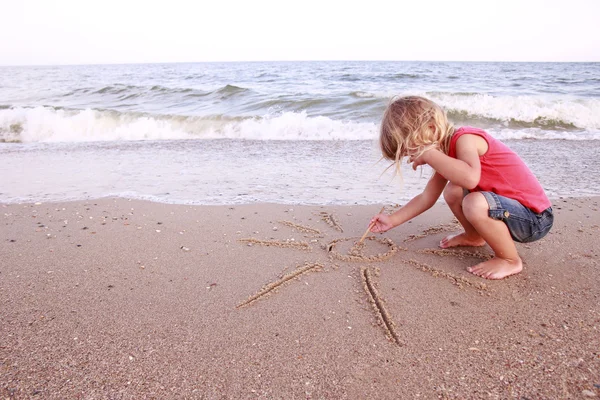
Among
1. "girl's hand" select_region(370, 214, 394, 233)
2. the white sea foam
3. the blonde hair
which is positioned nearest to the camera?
the blonde hair

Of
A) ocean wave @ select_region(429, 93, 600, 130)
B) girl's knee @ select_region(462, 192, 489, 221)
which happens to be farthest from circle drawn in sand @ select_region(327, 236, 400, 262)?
ocean wave @ select_region(429, 93, 600, 130)

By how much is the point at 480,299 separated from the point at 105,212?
3313 mm

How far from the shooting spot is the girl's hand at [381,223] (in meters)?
3.16

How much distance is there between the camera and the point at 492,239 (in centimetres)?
271

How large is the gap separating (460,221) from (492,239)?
46cm

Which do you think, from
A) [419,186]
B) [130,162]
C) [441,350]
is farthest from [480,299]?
[130,162]

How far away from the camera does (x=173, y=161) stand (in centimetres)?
645

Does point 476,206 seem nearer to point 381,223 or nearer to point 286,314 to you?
point 381,223

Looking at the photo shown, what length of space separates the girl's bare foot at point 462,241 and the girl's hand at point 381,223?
0.43 meters

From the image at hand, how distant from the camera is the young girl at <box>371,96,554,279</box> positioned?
261 centimetres

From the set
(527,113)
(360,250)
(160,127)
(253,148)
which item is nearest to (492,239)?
(360,250)

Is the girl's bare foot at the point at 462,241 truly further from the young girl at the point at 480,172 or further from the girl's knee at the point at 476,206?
the girl's knee at the point at 476,206

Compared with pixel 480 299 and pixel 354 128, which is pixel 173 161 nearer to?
pixel 354 128

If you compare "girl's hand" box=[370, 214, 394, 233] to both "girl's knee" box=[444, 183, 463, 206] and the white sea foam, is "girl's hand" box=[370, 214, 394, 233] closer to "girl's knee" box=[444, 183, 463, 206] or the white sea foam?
"girl's knee" box=[444, 183, 463, 206]
